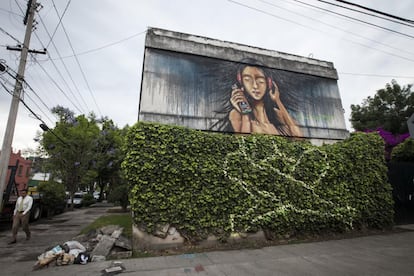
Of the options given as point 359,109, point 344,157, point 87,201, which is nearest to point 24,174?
point 87,201

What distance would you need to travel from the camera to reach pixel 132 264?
4.16 metres

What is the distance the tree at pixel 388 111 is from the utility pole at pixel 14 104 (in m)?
27.1

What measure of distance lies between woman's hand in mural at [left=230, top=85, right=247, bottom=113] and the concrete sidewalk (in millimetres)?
6197

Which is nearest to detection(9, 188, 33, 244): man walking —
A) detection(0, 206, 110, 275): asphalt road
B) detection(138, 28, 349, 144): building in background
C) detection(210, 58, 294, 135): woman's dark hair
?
detection(0, 206, 110, 275): asphalt road

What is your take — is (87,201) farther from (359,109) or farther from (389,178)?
(359,109)

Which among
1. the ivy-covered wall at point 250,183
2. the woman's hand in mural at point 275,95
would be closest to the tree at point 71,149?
the ivy-covered wall at point 250,183

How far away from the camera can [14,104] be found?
6.76 m

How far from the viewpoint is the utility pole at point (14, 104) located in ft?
20.6

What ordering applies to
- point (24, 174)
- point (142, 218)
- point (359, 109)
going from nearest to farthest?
point (142, 218)
point (359, 109)
point (24, 174)

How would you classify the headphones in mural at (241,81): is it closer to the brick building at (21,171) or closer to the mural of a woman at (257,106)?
the mural of a woman at (257,106)

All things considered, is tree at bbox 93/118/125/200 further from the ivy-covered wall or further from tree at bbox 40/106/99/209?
the ivy-covered wall

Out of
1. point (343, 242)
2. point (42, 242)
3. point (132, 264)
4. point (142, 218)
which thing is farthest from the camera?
point (42, 242)

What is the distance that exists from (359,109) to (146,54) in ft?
79.6

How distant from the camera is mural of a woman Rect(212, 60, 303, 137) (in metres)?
9.04
